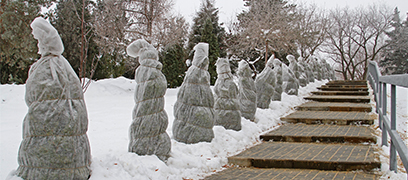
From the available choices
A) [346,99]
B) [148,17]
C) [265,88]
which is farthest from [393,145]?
[148,17]

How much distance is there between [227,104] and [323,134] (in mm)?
2384

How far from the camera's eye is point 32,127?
3619mm

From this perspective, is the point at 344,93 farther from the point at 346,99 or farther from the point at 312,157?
the point at 312,157

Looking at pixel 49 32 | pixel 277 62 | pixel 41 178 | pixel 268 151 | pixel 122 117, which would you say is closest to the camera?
pixel 41 178

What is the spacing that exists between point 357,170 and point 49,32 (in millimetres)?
5049

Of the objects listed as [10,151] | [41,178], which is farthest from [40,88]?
[10,151]

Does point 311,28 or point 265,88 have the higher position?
point 311,28

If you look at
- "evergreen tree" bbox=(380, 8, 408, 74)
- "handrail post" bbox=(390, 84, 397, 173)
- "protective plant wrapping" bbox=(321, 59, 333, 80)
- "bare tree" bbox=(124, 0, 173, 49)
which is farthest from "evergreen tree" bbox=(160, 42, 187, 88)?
"evergreen tree" bbox=(380, 8, 408, 74)

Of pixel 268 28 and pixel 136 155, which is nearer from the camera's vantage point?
pixel 136 155

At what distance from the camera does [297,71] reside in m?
16.0

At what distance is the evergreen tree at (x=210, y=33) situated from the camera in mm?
22250

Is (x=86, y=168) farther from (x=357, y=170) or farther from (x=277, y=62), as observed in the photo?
(x=277, y=62)

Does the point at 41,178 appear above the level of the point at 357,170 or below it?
above

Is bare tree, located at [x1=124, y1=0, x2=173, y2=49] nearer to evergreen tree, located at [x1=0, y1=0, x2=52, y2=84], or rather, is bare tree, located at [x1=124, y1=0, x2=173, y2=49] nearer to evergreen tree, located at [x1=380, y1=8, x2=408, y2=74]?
evergreen tree, located at [x1=0, y1=0, x2=52, y2=84]
